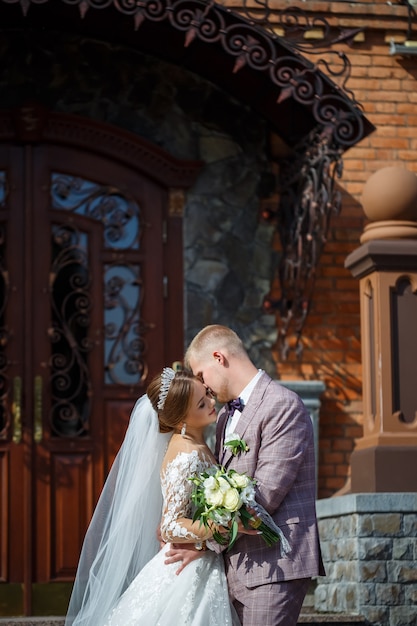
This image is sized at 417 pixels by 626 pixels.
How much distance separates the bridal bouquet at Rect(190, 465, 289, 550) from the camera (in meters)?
5.26

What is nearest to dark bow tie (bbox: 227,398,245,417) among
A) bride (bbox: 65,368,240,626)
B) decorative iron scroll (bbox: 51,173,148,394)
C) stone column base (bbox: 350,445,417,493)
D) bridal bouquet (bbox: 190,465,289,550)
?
bride (bbox: 65,368,240,626)

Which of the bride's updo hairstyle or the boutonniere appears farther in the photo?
the bride's updo hairstyle

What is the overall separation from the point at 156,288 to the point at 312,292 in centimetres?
116

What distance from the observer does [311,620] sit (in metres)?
7.43

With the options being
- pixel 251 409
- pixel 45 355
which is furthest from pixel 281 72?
pixel 251 409

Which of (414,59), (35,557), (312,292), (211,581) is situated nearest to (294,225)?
(312,292)

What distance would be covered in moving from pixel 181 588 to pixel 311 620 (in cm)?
201

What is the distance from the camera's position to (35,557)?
30.0 ft

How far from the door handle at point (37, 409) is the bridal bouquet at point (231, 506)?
13.2ft

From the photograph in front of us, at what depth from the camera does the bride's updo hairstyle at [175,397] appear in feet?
19.0

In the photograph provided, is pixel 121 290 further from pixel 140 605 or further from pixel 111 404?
pixel 140 605

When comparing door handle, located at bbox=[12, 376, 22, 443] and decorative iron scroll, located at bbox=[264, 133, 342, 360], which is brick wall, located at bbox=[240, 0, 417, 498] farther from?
door handle, located at bbox=[12, 376, 22, 443]

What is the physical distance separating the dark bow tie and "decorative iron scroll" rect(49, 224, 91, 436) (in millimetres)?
3821

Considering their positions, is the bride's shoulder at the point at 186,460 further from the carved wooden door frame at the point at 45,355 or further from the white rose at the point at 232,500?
the carved wooden door frame at the point at 45,355
